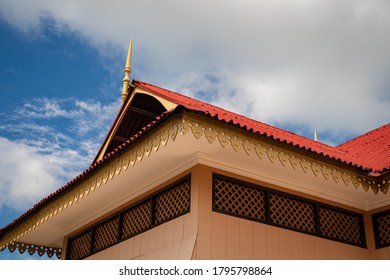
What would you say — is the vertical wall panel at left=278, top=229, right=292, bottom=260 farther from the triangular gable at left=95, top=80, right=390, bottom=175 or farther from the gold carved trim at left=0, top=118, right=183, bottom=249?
the gold carved trim at left=0, top=118, right=183, bottom=249

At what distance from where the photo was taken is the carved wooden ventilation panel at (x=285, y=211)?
671 centimetres

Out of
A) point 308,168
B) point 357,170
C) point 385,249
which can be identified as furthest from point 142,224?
point 385,249

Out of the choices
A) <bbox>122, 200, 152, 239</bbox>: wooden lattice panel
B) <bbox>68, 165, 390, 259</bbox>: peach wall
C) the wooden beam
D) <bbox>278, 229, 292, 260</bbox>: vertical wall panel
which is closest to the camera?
<bbox>68, 165, 390, 259</bbox>: peach wall

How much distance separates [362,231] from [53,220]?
555 centimetres

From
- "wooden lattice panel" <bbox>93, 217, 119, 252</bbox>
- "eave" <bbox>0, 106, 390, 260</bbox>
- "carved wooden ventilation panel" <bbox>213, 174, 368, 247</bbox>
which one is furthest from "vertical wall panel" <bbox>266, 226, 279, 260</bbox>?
"wooden lattice panel" <bbox>93, 217, 119, 252</bbox>

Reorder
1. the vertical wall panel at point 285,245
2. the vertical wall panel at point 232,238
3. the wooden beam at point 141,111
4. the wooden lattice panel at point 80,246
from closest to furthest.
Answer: the vertical wall panel at point 232,238
the vertical wall panel at point 285,245
the wooden beam at point 141,111
the wooden lattice panel at point 80,246

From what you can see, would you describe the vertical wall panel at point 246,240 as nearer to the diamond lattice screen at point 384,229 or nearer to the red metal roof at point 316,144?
the red metal roof at point 316,144

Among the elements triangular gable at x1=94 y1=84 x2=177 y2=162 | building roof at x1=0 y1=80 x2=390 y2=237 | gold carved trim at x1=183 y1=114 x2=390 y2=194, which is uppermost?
triangular gable at x1=94 y1=84 x2=177 y2=162

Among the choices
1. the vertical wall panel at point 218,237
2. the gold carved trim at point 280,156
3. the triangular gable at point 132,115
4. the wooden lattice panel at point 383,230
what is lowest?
the vertical wall panel at point 218,237

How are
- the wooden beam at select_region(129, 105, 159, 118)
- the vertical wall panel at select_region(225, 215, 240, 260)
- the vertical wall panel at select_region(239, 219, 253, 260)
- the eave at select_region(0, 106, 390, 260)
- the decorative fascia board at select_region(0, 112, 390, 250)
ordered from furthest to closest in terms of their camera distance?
the wooden beam at select_region(129, 105, 159, 118) < the vertical wall panel at select_region(239, 219, 253, 260) < the vertical wall panel at select_region(225, 215, 240, 260) < the eave at select_region(0, 106, 390, 260) < the decorative fascia board at select_region(0, 112, 390, 250)

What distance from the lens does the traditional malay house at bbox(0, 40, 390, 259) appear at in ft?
20.2

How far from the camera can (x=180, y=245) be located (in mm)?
6352

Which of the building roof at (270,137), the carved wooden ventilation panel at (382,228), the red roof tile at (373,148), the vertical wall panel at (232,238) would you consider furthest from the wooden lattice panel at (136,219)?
the carved wooden ventilation panel at (382,228)

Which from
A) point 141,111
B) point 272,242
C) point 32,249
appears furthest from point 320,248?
point 32,249
